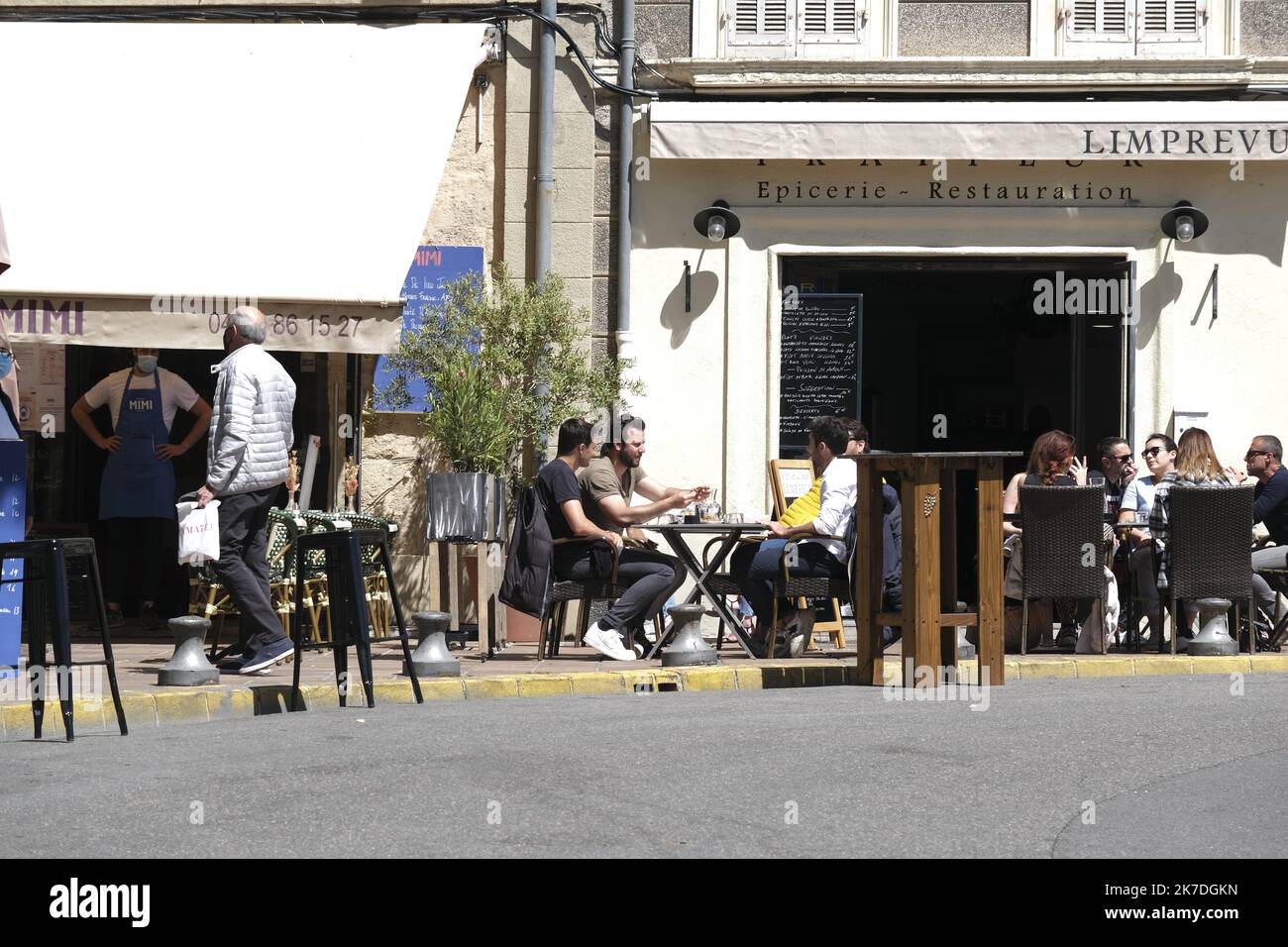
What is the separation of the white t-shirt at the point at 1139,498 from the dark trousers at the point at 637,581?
3.15m

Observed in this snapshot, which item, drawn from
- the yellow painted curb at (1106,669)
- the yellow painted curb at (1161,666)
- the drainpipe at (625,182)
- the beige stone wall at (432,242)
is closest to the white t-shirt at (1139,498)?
the yellow painted curb at (1161,666)

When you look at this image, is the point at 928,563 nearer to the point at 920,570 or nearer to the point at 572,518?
the point at 920,570

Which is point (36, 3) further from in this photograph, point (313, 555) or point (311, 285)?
point (313, 555)

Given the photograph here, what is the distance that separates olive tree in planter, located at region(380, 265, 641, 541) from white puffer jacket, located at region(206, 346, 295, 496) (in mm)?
2366

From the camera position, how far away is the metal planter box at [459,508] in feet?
41.8

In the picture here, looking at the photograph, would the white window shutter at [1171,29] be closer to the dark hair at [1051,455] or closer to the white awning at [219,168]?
the dark hair at [1051,455]

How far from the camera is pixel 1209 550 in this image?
12078 millimetres

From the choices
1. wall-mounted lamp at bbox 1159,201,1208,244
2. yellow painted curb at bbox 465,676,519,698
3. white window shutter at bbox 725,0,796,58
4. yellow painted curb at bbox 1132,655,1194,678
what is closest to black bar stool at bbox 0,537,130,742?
yellow painted curb at bbox 465,676,519,698

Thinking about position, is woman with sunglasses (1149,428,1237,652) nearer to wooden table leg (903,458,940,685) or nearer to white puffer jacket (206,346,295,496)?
wooden table leg (903,458,940,685)

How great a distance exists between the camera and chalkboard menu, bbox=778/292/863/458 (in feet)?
50.0

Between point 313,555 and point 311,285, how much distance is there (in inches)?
68.6

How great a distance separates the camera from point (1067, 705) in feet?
30.4
